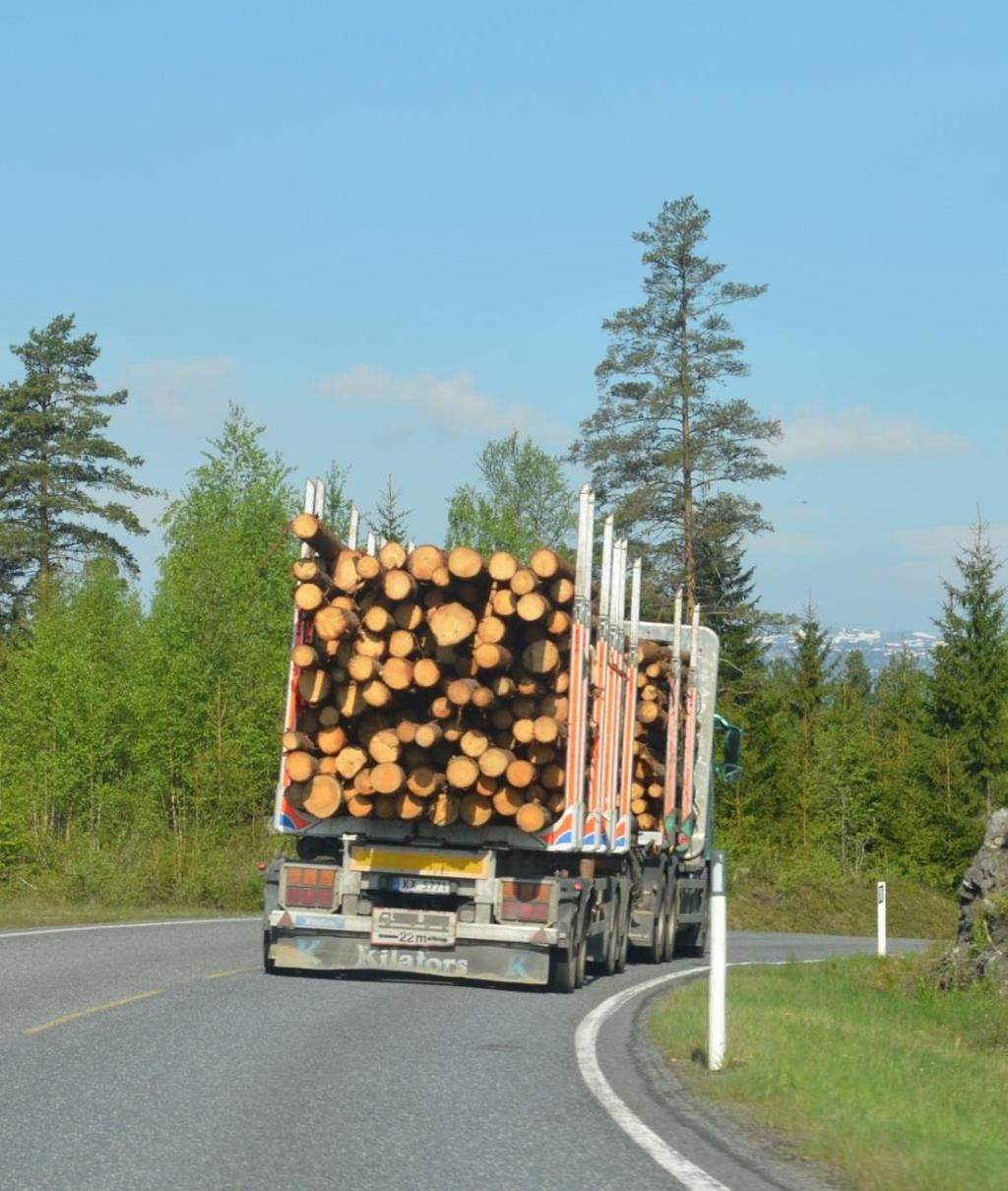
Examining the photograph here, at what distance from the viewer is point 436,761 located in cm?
1605

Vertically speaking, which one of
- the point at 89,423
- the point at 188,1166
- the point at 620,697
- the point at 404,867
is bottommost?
the point at 188,1166

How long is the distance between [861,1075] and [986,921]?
10.7 metres

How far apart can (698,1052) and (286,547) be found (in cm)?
3433

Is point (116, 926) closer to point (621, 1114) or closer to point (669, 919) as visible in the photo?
point (669, 919)

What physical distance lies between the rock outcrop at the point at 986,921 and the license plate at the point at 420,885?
7458 mm

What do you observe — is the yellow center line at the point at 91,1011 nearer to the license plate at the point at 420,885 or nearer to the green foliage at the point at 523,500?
the license plate at the point at 420,885

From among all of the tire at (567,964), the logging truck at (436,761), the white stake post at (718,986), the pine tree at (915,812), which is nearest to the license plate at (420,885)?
the logging truck at (436,761)

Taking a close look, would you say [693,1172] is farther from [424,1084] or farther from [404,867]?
[404,867]

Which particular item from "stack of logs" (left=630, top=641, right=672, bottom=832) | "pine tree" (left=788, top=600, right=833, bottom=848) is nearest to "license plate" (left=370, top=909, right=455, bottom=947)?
"stack of logs" (left=630, top=641, right=672, bottom=832)

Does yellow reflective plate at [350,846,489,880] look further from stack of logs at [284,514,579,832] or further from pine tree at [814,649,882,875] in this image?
pine tree at [814,649,882,875]

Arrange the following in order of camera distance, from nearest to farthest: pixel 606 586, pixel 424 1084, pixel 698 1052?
1. pixel 424 1084
2. pixel 698 1052
3. pixel 606 586

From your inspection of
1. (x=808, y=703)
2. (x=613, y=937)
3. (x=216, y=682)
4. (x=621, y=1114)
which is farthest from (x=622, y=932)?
(x=808, y=703)

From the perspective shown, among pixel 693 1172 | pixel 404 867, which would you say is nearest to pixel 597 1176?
pixel 693 1172

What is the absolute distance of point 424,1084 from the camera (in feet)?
32.1
